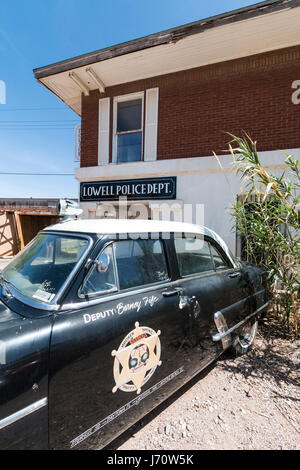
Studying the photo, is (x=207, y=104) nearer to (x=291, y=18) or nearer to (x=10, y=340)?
(x=291, y=18)

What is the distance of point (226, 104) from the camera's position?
590 cm

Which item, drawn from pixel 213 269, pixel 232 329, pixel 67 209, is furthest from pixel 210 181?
pixel 67 209

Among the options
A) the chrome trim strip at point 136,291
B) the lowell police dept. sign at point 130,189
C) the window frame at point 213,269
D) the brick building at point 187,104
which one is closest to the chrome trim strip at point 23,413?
the chrome trim strip at point 136,291

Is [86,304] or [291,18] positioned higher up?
[291,18]

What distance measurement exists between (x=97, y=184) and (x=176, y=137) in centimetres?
262

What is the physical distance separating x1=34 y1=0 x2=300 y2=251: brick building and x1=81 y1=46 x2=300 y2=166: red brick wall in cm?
2

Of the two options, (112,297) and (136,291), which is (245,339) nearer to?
(136,291)

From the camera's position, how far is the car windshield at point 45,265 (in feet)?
5.44

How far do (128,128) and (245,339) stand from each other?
637 centimetres

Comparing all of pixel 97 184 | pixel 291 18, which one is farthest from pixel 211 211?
pixel 291 18

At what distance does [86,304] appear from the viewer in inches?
63.3
